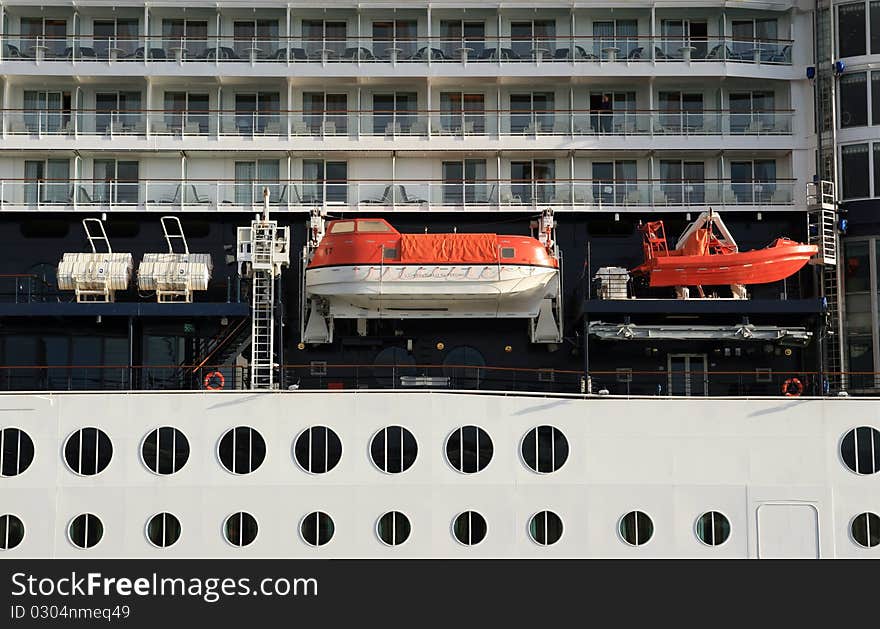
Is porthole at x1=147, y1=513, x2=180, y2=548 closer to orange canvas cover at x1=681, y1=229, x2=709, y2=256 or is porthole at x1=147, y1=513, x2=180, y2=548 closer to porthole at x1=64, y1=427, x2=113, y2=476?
porthole at x1=64, y1=427, x2=113, y2=476

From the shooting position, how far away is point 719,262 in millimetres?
26969

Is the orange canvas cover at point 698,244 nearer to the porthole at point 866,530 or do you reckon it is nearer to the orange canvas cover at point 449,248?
the orange canvas cover at point 449,248

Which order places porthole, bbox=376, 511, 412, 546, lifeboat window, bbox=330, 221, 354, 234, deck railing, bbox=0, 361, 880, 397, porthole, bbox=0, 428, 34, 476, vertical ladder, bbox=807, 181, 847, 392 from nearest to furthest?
porthole, bbox=376, 511, 412, 546
porthole, bbox=0, 428, 34, 476
deck railing, bbox=0, 361, 880, 397
lifeboat window, bbox=330, 221, 354, 234
vertical ladder, bbox=807, 181, 847, 392

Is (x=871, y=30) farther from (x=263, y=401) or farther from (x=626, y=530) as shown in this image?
(x=263, y=401)

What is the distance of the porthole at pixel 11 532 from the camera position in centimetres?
2383

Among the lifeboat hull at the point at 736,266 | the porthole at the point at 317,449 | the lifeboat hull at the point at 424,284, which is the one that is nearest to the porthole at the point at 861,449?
the lifeboat hull at the point at 736,266

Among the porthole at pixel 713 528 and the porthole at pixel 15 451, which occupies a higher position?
the porthole at pixel 15 451

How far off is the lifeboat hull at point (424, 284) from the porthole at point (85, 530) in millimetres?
6404

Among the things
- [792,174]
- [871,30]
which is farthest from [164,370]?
[871,30]

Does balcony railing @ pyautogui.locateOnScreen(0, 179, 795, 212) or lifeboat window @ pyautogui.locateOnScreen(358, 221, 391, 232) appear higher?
balcony railing @ pyautogui.locateOnScreen(0, 179, 795, 212)

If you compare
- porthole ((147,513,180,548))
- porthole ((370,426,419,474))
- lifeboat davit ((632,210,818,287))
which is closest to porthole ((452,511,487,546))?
porthole ((370,426,419,474))

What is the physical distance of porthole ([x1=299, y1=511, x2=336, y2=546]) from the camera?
77.9 feet

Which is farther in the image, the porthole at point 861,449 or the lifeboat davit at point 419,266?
the lifeboat davit at point 419,266

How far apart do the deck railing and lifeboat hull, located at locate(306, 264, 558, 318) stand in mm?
1419
